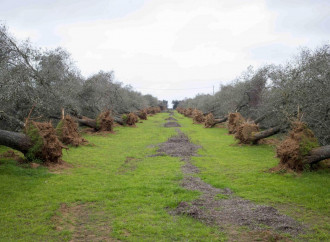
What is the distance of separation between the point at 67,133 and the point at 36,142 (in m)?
5.98

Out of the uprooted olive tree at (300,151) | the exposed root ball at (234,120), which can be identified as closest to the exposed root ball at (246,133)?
the exposed root ball at (234,120)

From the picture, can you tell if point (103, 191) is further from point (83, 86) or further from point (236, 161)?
point (83, 86)

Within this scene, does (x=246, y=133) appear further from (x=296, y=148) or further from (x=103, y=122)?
(x=103, y=122)

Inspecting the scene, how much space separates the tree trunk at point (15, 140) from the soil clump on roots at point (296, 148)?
9.94 meters

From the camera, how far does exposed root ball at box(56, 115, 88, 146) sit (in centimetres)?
1652

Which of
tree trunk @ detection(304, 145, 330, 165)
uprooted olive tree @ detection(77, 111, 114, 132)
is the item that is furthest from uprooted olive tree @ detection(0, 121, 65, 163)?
uprooted olive tree @ detection(77, 111, 114, 132)

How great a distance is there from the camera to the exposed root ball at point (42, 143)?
35.1ft

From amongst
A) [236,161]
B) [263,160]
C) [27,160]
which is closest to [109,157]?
[27,160]

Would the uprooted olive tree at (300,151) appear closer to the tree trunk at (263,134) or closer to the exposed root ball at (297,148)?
the exposed root ball at (297,148)

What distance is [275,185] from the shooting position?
905cm

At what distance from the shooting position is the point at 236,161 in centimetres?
1345

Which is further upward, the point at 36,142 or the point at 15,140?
the point at 15,140

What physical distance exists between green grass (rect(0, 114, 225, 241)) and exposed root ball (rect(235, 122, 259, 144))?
7.65 metres

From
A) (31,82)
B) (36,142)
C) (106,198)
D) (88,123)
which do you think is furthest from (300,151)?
(88,123)
